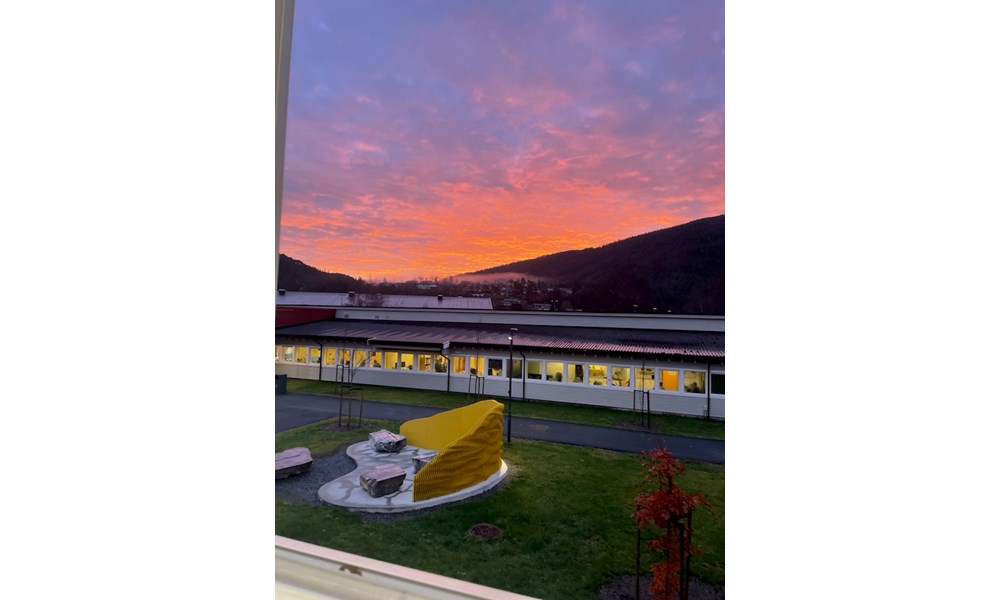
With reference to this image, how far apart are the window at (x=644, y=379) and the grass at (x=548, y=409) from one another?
1.39 feet

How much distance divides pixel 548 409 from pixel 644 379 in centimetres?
149

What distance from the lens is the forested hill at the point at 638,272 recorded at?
6.31 meters

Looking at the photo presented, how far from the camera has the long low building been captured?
6055 mm

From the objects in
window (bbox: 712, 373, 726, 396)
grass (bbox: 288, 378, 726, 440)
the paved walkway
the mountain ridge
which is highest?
the mountain ridge

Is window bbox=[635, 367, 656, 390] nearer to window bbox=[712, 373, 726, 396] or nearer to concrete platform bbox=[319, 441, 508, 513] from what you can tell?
window bbox=[712, 373, 726, 396]

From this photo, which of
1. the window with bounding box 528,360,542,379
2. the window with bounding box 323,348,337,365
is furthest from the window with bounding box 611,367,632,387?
the window with bounding box 323,348,337,365

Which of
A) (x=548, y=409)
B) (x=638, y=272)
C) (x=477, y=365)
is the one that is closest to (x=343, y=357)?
(x=477, y=365)

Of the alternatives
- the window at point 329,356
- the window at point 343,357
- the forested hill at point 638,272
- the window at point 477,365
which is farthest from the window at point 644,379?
the window at point 329,356

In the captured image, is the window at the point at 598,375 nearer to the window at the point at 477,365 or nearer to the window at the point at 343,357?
the window at the point at 477,365

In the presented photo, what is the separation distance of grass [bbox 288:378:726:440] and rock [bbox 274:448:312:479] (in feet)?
8.10
